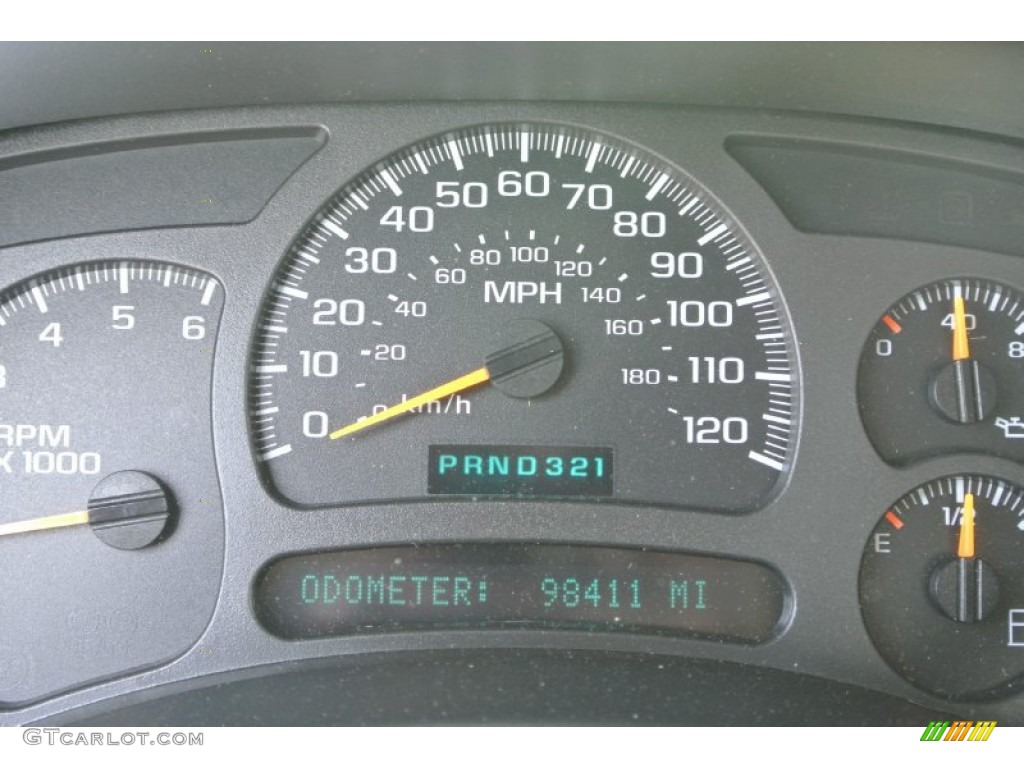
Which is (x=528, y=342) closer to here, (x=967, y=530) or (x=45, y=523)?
(x=967, y=530)

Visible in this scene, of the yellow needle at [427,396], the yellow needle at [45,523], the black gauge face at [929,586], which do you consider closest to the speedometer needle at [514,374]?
the yellow needle at [427,396]

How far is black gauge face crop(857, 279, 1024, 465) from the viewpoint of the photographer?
2.91m

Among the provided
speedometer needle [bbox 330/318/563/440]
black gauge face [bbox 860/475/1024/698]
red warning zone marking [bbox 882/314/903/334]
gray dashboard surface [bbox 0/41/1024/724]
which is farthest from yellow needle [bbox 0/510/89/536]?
red warning zone marking [bbox 882/314/903/334]

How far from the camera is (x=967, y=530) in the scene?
284cm

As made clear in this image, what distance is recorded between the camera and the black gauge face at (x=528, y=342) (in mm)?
2930

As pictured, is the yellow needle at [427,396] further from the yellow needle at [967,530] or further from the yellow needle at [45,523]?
the yellow needle at [967,530]

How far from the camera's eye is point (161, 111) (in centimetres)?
304

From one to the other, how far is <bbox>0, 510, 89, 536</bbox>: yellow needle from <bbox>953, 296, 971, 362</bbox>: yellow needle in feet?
6.74

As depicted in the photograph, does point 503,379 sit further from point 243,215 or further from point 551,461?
point 243,215

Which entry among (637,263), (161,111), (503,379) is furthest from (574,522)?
(161,111)

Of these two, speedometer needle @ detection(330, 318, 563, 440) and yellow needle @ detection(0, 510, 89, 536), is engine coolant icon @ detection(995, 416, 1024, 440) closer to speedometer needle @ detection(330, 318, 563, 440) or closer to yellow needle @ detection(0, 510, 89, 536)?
speedometer needle @ detection(330, 318, 563, 440)

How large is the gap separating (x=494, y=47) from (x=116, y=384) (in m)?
1.20

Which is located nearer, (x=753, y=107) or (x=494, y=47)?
(x=494, y=47)

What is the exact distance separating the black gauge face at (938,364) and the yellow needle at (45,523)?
6.04ft
